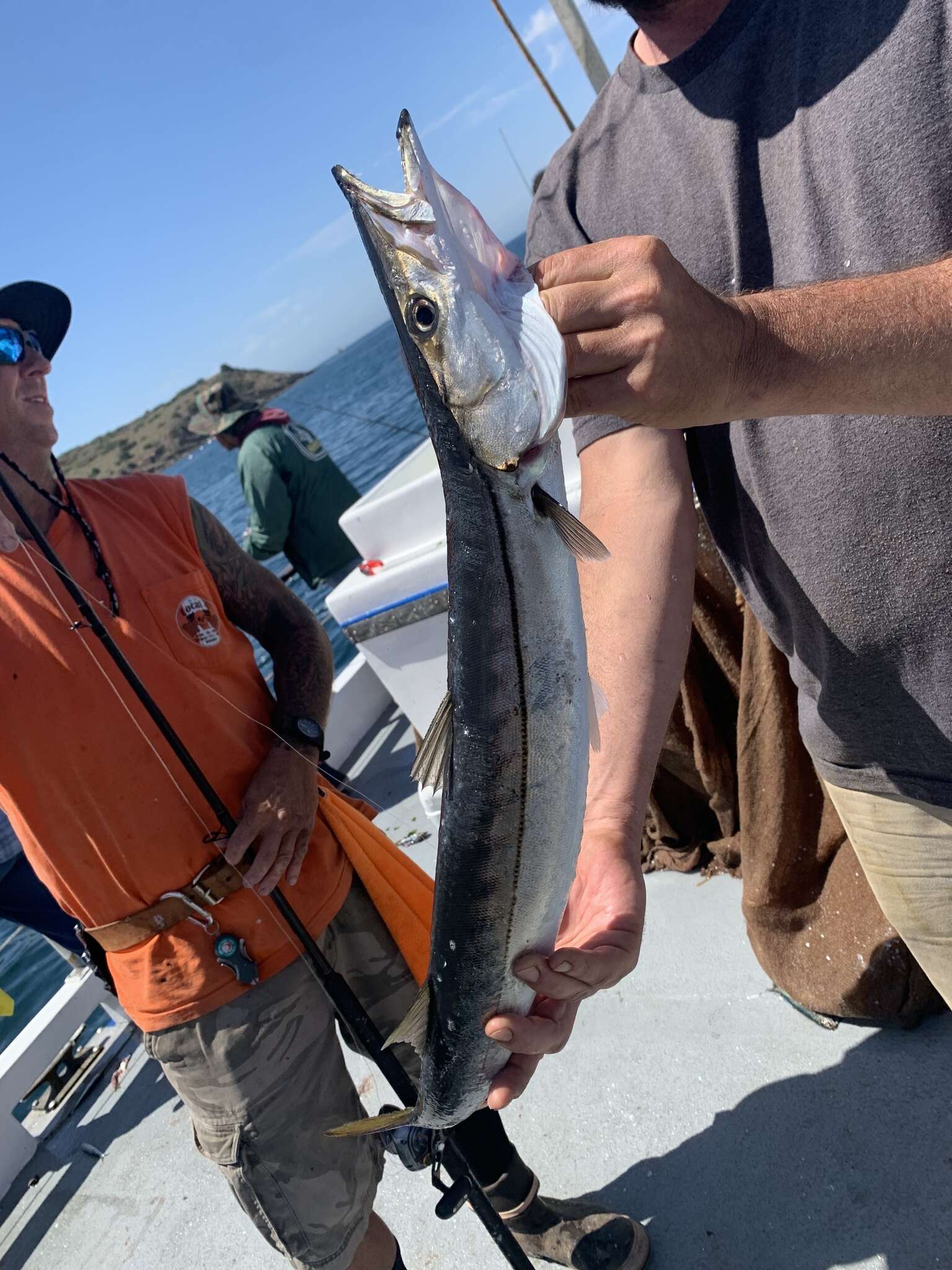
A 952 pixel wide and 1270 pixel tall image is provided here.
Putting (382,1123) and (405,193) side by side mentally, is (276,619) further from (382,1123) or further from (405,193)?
(405,193)

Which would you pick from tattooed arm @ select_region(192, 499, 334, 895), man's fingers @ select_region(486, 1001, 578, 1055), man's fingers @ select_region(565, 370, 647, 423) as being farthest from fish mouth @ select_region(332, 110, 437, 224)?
tattooed arm @ select_region(192, 499, 334, 895)

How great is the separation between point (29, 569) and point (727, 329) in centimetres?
213

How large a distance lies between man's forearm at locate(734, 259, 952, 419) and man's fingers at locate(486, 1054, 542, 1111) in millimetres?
1451

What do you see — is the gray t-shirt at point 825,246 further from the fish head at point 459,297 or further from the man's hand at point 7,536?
the man's hand at point 7,536

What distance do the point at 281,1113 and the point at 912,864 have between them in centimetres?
188

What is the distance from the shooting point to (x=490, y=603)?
1594 mm

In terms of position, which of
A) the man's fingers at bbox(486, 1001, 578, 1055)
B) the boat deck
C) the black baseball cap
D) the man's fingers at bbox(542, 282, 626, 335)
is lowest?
the boat deck

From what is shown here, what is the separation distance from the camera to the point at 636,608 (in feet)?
6.66

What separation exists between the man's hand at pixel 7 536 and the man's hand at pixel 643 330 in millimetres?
1886

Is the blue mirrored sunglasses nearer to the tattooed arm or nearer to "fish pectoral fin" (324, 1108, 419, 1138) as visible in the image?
the tattooed arm

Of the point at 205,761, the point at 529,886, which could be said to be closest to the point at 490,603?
the point at 529,886

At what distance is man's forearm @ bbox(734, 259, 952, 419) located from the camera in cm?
127

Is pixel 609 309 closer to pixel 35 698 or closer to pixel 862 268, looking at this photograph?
pixel 862 268

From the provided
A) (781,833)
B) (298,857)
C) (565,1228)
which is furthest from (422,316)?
(565,1228)
